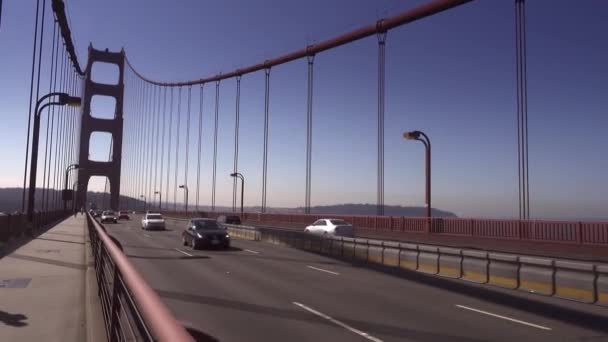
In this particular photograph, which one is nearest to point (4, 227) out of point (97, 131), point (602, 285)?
point (602, 285)

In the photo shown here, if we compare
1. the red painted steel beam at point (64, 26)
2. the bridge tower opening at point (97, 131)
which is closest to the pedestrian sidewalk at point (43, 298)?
the red painted steel beam at point (64, 26)

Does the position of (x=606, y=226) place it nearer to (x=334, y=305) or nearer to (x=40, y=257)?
(x=334, y=305)

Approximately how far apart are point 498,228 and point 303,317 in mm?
18519

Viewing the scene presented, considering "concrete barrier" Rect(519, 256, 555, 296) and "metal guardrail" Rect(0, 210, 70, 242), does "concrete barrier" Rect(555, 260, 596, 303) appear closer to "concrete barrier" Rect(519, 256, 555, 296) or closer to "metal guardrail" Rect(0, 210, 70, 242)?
"concrete barrier" Rect(519, 256, 555, 296)

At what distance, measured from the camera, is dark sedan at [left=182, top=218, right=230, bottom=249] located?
23344 mm

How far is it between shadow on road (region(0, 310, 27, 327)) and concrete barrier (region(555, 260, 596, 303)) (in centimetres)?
1126

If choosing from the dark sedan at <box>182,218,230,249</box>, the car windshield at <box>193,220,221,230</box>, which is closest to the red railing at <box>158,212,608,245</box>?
the dark sedan at <box>182,218,230,249</box>

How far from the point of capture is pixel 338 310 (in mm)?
9680

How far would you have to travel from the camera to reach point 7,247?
18.4 metres

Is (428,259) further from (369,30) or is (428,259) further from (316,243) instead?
(369,30)

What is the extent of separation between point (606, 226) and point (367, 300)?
12.6 meters

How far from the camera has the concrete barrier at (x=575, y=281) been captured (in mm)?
11477

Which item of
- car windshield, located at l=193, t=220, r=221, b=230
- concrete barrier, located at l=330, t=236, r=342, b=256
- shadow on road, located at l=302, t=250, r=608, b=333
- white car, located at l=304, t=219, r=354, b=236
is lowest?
shadow on road, located at l=302, t=250, r=608, b=333

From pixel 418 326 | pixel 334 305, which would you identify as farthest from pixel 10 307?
pixel 418 326
